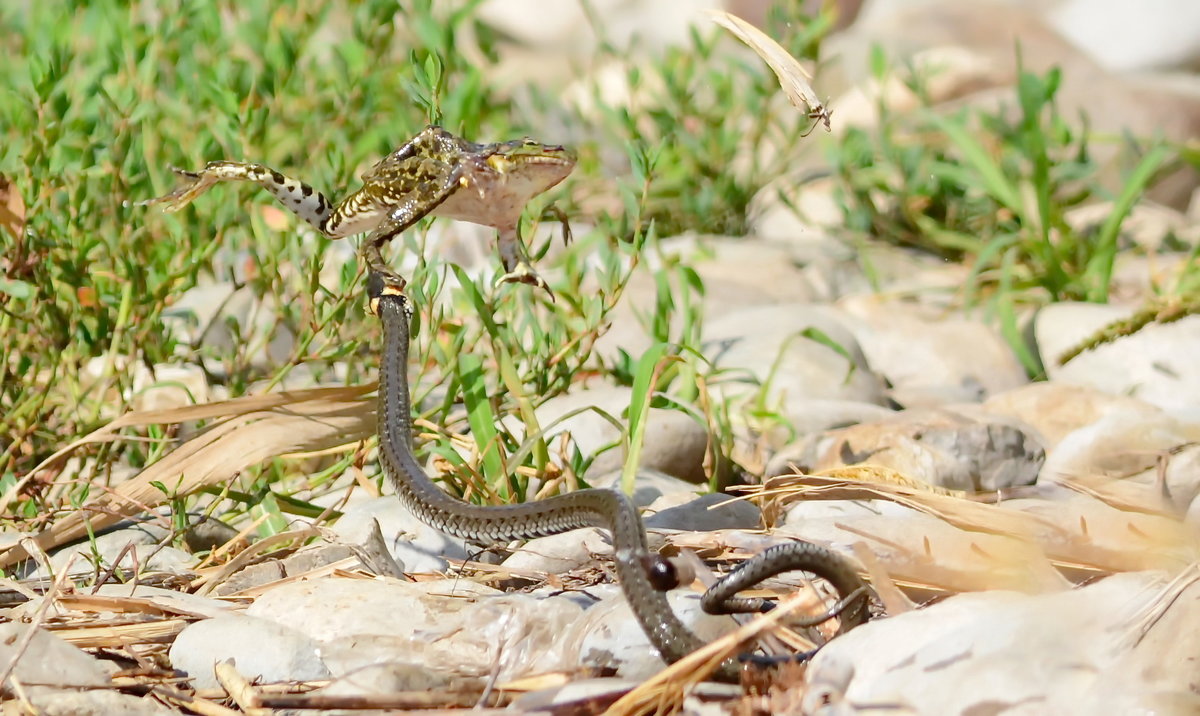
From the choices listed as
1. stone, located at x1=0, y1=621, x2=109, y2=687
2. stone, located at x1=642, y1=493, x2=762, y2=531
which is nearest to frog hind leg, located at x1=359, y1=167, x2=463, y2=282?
stone, located at x1=642, y1=493, x2=762, y2=531

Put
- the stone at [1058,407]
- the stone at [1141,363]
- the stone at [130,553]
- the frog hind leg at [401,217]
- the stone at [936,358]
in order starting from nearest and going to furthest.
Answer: the frog hind leg at [401,217] < the stone at [130,553] < the stone at [1058,407] < the stone at [1141,363] < the stone at [936,358]

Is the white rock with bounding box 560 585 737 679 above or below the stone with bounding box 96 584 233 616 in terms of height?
above

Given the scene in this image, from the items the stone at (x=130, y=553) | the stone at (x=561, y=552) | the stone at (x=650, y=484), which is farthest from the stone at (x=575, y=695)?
the stone at (x=130, y=553)

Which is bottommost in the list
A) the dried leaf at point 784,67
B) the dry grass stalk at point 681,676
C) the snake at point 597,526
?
the dry grass stalk at point 681,676

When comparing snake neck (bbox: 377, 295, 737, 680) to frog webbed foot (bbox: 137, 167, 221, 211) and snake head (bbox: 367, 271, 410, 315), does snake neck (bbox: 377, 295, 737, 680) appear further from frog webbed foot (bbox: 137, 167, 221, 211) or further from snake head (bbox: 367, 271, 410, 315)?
frog webbed foot (bbox: 137, 167, 221, 211)

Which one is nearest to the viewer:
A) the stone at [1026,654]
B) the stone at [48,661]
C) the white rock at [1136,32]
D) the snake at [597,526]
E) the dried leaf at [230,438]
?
the stone at [1026,654]

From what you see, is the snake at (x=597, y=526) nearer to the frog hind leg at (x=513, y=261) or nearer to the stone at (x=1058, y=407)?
the frog hind leg at (x=513, y=261)

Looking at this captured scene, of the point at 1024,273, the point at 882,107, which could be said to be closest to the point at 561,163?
the point at 1024,273
